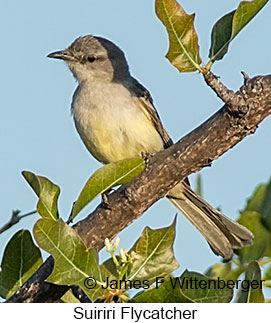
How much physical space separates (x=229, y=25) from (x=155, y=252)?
1109mm

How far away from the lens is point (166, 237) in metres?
3.07

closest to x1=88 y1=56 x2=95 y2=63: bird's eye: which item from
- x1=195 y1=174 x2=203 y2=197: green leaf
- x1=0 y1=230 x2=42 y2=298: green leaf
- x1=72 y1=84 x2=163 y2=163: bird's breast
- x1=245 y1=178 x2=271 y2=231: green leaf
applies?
x1=72 y1=84 x2=163 y2=163: bird's breast

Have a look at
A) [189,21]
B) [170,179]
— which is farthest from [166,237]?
[189,21]

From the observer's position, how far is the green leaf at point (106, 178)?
3279 millimetres

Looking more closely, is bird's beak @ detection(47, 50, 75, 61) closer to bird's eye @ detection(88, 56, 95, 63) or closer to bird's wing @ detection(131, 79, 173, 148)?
bird's eye @ detection(88, 56, 95, 63)

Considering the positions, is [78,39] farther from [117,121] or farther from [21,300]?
[21,300]

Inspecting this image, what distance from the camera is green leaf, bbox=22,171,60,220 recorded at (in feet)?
10.6

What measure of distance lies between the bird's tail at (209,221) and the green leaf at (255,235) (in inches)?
18.7

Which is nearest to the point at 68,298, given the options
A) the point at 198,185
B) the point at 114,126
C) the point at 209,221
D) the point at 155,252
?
the point at 155,252

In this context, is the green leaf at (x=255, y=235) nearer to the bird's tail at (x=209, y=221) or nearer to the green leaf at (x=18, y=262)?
the bird's tail at (x=209, y=221)

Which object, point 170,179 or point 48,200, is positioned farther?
point 170,179

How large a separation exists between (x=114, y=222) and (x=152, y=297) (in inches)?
36.7

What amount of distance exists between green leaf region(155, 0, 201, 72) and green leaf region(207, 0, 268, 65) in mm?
85

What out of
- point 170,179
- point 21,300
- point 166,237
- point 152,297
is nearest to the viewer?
point 152,297
